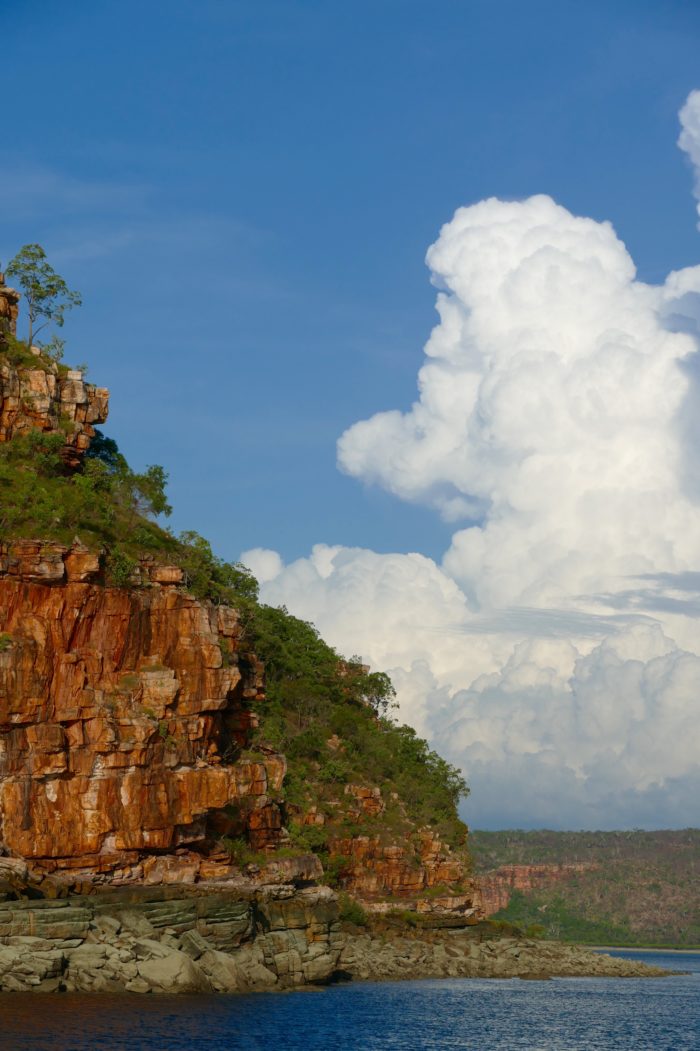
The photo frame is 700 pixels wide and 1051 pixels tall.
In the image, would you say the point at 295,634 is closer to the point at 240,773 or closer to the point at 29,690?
the point at 240,773

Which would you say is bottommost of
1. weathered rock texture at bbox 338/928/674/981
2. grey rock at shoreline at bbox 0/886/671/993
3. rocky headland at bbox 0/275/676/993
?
weathered rock texture at bbox 338/928/674/981

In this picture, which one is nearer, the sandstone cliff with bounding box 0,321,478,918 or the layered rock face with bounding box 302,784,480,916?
the sandstone cliff with bounding box 0,321,478,918

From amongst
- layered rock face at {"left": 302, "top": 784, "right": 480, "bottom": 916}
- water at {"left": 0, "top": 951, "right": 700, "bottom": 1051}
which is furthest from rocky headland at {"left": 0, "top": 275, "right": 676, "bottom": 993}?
layered rock face at {"left": 302, "top": 784, "right": 480, "bottom": 916}

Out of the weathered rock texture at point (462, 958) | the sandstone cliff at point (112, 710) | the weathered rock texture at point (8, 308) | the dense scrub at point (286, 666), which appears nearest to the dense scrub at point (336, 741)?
the dense scrub at point (286, 666)

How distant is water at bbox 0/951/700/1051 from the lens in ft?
168

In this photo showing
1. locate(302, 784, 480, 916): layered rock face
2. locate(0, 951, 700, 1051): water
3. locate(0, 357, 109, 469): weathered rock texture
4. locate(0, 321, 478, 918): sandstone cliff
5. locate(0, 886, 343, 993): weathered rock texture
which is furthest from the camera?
locate(302, 784, 480, 916): layered rock face

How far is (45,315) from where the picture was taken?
9412 centimetres

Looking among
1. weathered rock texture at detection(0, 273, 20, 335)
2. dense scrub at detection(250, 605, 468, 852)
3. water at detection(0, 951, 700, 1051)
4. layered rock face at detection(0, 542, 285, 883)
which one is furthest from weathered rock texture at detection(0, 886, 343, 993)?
weathered rock texture at detection(0, 273, 20, 335)

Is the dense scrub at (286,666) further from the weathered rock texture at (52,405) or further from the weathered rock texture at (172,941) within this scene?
the weathered rock texture at (172,941)

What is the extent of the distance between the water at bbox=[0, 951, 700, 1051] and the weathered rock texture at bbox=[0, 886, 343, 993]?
4.16 feet

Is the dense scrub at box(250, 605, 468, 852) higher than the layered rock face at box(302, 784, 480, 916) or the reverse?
higher

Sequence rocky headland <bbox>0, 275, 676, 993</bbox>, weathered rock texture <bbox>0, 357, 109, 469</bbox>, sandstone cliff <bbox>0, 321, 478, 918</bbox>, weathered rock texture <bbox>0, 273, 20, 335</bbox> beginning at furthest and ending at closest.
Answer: weathered rock texture <bbox>0, 273, 20, 335</bbox>, weathered rock texture <bbox>0, 357, 109, 469</bbox>, sandstone cliff <bbox>0, 321, 478, 918</bbox>, rocky headland <bbox>0, 275, 676, 993</bbox>

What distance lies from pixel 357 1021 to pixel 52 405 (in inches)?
1651

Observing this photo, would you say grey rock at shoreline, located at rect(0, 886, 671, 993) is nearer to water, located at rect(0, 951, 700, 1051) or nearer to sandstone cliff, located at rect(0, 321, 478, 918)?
water, located at rect(0, 951, 700, 1051)
